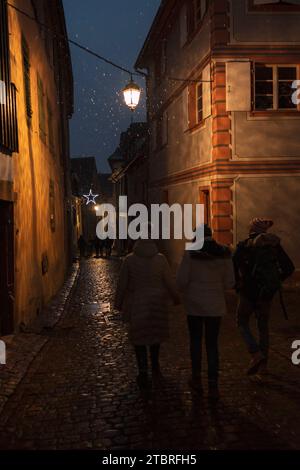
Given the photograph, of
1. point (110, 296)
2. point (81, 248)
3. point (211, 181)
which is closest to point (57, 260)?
point (110, 296)

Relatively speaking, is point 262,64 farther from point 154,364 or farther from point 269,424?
point 269,424

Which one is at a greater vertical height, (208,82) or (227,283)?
(208,82)

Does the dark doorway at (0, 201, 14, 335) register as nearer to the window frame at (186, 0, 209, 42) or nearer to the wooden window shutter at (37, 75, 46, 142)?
the wooden window shutter at (37, 75, 46, 142)

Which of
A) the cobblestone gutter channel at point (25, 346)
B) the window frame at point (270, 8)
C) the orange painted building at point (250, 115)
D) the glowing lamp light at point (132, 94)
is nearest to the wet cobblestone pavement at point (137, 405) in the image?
the cobblestone gutter channel at point (25, 346)

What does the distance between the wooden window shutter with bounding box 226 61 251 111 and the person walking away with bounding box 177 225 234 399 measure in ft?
31.9

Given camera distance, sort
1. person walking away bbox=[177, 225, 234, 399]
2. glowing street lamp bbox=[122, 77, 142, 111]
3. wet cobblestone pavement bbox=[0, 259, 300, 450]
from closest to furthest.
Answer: wet cobblestone pavement bbox=[0, 259, 300, 450] → person walking away bbox=[177, 225, 234, 399] → glowing street lamp bbox=[122, 77, 142, 111]

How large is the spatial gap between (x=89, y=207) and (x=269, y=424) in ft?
164

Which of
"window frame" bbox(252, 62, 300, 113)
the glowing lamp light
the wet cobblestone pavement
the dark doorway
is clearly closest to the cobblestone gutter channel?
the wet cobblestone pavement

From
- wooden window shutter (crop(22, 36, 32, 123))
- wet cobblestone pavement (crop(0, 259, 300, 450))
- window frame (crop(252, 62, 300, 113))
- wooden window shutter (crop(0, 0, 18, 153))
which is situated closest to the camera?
wet cobblestone pavement (crop(0, 259, 300, 450))

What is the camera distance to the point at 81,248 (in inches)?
1296

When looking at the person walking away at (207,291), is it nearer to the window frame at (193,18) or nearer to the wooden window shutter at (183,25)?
the window frame at (193,18)

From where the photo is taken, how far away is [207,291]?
555 centimetres

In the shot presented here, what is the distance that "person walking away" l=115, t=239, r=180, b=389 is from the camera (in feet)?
18.8

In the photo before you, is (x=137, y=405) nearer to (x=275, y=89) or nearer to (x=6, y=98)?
(x=6, y=98)
